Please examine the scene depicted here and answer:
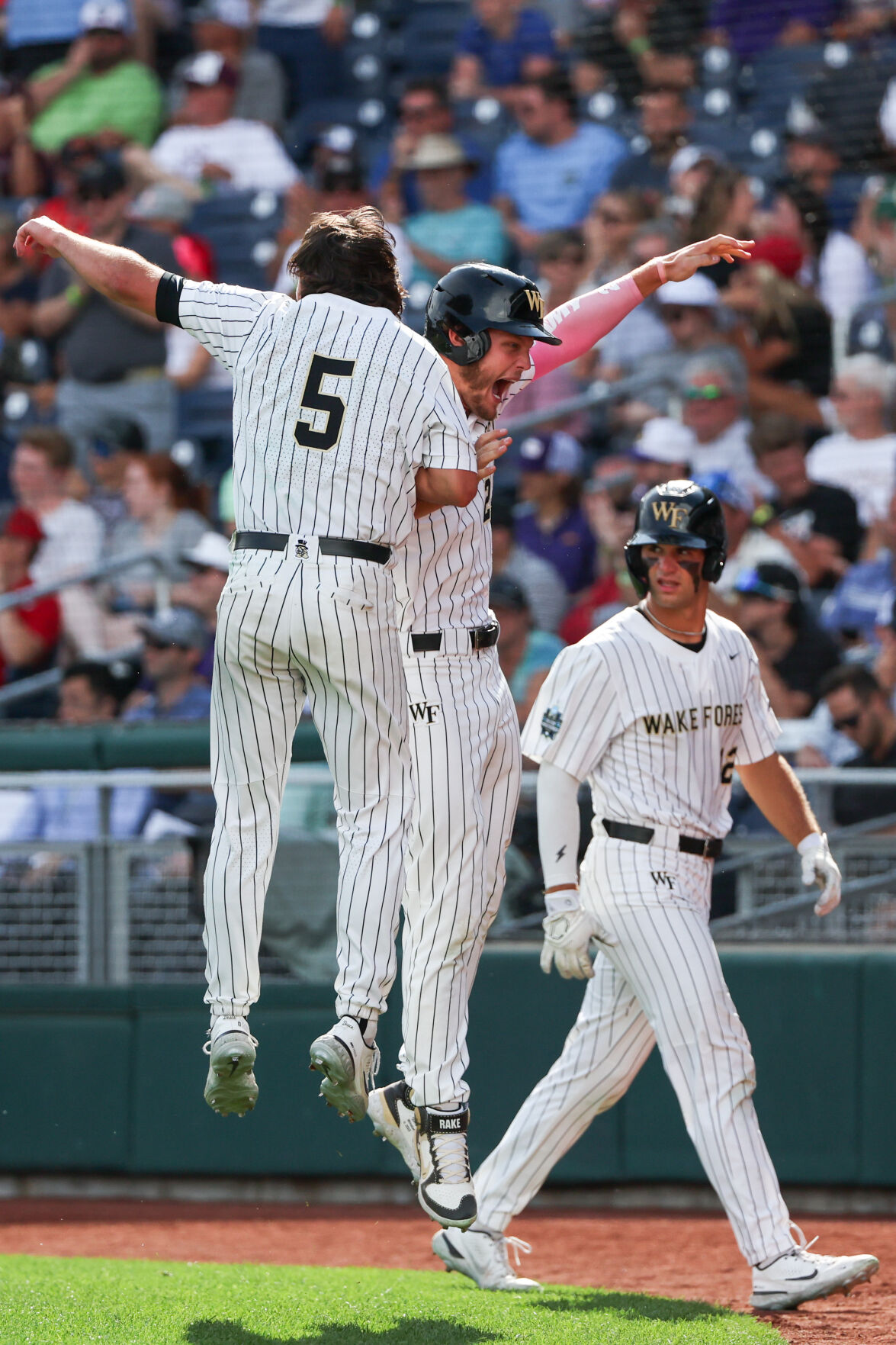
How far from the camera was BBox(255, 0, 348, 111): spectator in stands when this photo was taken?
11711mm

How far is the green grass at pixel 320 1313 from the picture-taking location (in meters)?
3.95

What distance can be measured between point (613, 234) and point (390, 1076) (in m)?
4.68

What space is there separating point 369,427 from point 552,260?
6222mm

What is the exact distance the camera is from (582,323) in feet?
15.2

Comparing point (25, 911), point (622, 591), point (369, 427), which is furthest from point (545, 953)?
point (622, 591)

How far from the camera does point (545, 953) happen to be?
4.78 m

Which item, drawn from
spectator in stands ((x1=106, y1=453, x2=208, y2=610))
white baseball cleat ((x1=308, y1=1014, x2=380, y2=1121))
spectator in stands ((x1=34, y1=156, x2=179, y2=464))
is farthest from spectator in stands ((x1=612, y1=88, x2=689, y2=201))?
white baseball cleat ((x1=308, y1=1014, x2=380, y2=1121))

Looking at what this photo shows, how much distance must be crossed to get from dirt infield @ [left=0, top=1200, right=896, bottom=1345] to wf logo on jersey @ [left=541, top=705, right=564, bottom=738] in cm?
165

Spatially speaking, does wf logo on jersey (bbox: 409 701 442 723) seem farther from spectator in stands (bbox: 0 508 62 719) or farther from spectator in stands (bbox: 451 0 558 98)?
spectator in stands (bbox: 451 0 558 98)

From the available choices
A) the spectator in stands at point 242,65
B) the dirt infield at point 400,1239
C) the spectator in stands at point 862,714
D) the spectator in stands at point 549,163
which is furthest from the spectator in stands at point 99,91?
the dirt infield at point 400,1239

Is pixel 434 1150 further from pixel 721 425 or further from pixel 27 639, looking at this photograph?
pixel 27 639

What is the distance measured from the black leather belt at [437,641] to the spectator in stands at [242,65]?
8003 mm

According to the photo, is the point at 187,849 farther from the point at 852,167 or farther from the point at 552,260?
the point at 852,167

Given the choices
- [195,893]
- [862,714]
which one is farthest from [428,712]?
[862,714]
